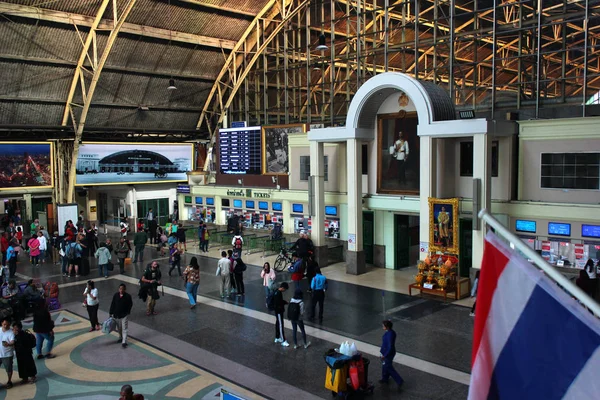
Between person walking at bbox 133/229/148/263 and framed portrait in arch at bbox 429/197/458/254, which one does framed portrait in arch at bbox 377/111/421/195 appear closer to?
framed portrait in arch at bbox 429/197/458/254

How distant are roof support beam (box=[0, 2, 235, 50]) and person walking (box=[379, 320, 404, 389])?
23926mm

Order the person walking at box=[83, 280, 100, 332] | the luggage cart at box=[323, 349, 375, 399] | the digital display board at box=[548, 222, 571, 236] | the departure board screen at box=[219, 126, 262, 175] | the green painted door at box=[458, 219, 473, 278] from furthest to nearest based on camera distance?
1. the departure board screen at box=[219, 126, 262, 175]
2. the green painted door at box=[458, 219, 473, 278]
3. the digital display board at box=[548, 222, 571, 236]
4. the person walking at box=[83, 280, 100, 332]
5. the luggage cart at box=[323, 349, 375, 399]

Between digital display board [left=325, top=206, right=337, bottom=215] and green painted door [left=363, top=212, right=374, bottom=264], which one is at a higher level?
digital display board [left=325, top=206, right=337, bottom=215]

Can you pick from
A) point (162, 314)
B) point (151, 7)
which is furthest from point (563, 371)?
point (151, 7)

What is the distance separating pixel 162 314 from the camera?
16.9m

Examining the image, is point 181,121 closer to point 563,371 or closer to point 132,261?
point 132,261

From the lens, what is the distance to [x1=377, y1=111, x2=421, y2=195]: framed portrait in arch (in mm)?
22391

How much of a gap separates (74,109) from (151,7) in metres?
7.79

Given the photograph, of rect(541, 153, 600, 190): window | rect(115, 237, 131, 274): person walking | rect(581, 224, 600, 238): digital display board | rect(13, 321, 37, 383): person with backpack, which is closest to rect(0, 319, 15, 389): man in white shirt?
rect(13, 321, 37, 383): person with backpack

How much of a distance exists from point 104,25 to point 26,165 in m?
9.73

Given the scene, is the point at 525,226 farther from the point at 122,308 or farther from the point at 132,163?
the point at 132,163

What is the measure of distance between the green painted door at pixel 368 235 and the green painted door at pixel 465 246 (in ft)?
14.3

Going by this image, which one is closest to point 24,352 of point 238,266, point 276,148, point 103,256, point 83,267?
point 238,266

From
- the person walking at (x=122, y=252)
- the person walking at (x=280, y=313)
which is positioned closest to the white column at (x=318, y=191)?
the person walking at (x=122, y=252)
